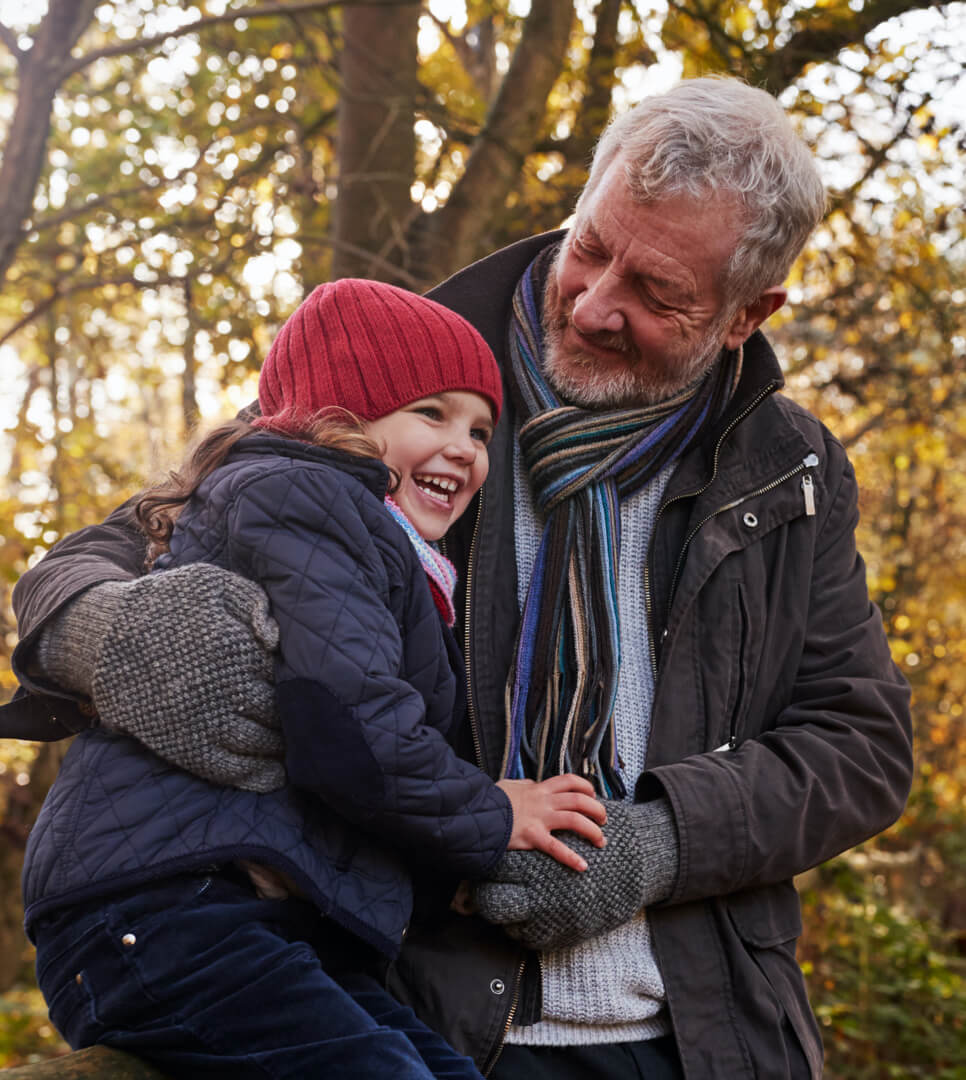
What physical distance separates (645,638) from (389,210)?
109 inches

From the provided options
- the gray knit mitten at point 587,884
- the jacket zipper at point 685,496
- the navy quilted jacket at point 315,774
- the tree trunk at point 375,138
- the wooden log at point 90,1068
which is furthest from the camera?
the tree trunk at point 375,138

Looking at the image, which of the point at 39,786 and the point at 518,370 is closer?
the point at 518,370

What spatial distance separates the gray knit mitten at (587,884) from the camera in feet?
6.34

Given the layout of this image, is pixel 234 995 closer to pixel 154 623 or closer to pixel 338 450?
pixel 154 623

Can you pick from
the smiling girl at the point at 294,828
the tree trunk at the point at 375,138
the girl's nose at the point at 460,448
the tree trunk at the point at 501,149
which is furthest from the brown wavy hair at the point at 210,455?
the tree trunk at the point at 501,149

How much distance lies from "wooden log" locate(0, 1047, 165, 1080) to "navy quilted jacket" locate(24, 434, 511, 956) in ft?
0.69

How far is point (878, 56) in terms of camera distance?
199 inches

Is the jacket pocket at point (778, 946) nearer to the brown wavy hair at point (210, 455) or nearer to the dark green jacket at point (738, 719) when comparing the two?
the dark green jacket at point (738, 719)

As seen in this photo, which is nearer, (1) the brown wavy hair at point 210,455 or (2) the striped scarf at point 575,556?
(1) the brown wavy hair at point 210,455

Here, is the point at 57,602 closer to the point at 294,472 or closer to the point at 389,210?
the point at 294,472

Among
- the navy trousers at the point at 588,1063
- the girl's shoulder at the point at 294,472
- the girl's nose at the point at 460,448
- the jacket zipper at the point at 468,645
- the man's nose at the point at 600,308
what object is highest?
the man's nose at the point at 600,308

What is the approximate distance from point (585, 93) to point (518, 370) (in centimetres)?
403

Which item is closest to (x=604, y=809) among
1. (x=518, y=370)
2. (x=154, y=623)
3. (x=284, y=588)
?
(x=284, y=588)

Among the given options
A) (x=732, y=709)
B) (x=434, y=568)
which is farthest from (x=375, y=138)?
(x=732, y=709)
